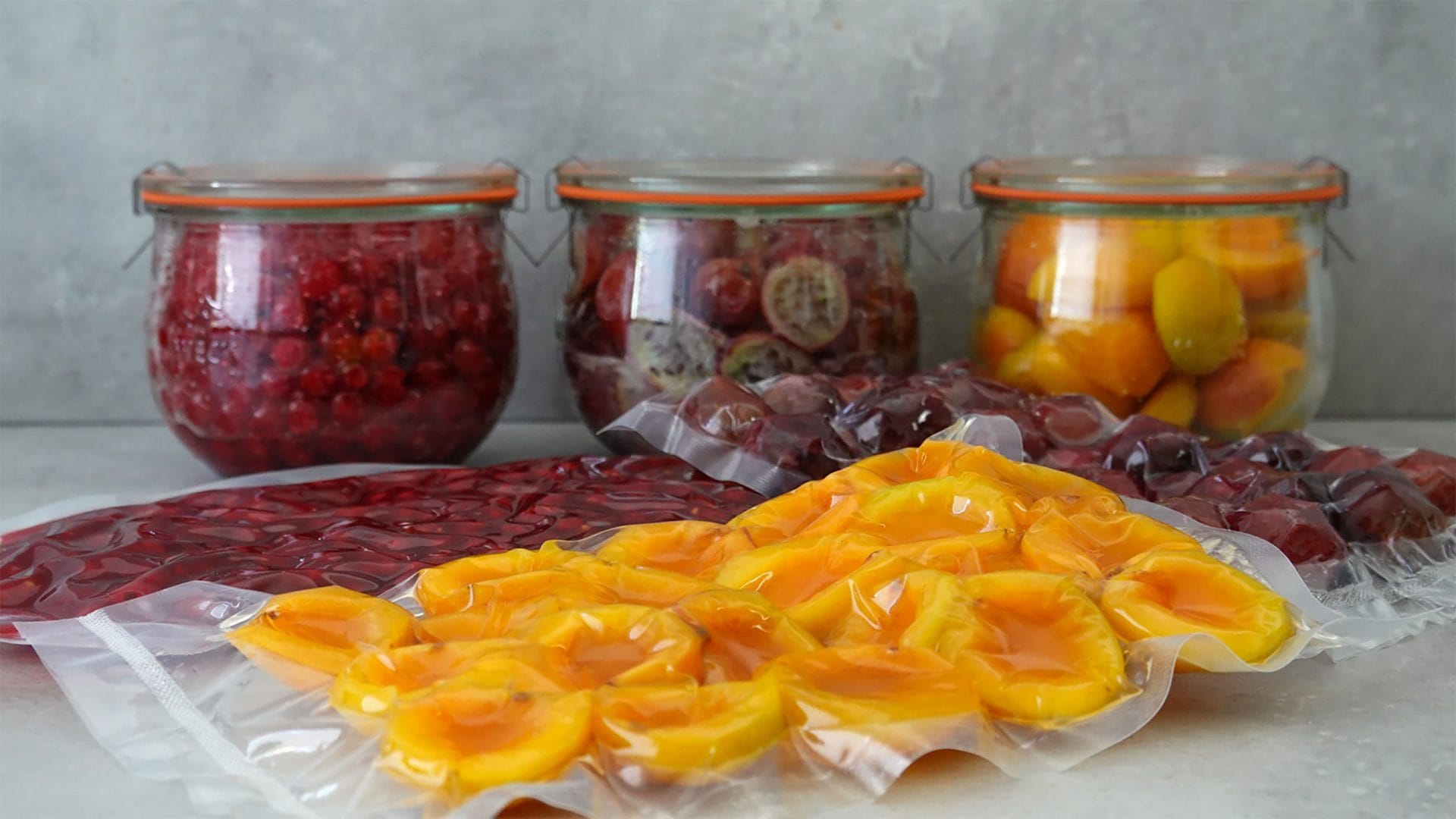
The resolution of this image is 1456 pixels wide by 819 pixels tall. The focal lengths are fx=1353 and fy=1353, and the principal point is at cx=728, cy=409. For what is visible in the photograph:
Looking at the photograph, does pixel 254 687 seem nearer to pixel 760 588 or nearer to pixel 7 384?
pixel 760 588

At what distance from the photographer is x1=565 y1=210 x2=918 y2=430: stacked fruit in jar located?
0.94 meters

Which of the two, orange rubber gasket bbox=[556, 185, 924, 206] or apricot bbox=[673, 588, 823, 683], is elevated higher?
orange rubber gasket bbox=[556, 185, 924, 206]

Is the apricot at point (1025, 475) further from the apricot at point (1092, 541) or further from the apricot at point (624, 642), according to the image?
the apricot at point (624, 642)

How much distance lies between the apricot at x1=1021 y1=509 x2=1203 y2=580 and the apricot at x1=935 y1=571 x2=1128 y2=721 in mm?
32

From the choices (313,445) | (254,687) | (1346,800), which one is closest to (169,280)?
(313,445)

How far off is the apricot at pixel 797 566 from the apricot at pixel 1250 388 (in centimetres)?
42

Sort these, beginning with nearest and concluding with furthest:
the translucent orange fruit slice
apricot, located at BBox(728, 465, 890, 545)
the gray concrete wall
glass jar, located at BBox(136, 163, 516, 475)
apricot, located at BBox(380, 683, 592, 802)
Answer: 1. apricot, located at BBox(380, 683, 592, 802)
2. the translucent orange fruit slice
3. apricot, located at BBox(728, 465, 890, 545)
4. glass jar, located at BBox(136, 163, 516, 475)
5. the gray concrete wall

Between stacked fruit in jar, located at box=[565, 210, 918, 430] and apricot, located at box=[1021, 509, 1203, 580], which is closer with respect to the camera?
apricot, located at box=[1021, 509, 1203, 580]

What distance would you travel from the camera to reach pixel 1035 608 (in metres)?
0.59

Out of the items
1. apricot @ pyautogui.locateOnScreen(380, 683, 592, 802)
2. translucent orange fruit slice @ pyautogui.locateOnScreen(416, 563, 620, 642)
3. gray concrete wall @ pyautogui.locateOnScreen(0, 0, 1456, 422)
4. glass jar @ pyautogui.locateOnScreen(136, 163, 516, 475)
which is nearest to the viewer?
apricot @ pyautogui.locateOnScreen(380, 683, 592, 802)

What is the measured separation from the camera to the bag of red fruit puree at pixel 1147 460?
2.35 ft

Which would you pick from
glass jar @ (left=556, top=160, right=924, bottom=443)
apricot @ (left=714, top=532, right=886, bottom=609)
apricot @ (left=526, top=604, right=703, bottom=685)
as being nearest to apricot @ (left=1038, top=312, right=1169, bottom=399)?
glass jar @ (left=556, top=160, right=924, bottom=443)

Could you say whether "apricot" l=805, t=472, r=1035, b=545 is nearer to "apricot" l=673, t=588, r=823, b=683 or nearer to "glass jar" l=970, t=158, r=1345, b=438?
"apricot" l=673, t=588, r=823, b=683

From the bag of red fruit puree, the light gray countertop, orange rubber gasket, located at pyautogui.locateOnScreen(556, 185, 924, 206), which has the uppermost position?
orange rubber gasket, located at pyautogui.locateOnScreen(556, 185, 924, 206)
